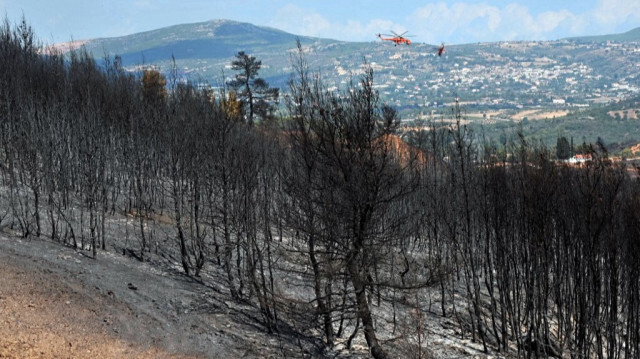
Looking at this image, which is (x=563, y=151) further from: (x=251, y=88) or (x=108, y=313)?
(x=251, y=88)

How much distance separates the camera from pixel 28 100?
4303 cm

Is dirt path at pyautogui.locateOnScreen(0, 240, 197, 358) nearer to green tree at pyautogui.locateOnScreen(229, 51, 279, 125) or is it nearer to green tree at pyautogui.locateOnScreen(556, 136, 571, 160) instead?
green tree at pyautogui.locateOnScreen(556, 136, 571, 160)

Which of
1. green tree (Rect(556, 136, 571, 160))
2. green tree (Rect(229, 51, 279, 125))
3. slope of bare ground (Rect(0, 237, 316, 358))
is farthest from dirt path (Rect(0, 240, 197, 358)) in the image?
green tree (Rect(229, 51, 279, 125))

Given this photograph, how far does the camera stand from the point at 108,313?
896 inches

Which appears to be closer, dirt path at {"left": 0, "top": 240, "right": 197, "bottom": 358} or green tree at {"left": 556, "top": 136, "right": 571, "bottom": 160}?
dirt path at {"left": 0, "top": 240, "right": 197, "bottom": 358}

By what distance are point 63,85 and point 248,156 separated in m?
29.1

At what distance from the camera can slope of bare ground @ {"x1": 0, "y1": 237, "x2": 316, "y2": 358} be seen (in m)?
20.2

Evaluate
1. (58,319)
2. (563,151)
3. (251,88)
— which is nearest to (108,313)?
(58,319)

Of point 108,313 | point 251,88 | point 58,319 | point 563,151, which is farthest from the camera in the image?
point 251,88

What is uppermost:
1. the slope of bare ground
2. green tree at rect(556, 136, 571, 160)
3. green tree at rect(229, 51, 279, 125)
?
green tree at rect(229, 51, 279, 125)

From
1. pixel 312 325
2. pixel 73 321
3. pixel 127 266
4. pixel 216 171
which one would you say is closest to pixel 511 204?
pixel 312 325

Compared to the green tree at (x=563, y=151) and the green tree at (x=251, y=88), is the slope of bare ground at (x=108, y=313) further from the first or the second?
the green tree at (x=251, y=88)

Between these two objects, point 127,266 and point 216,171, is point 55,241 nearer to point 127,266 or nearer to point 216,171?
point 127,266

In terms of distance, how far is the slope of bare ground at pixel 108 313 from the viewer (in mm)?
20156
